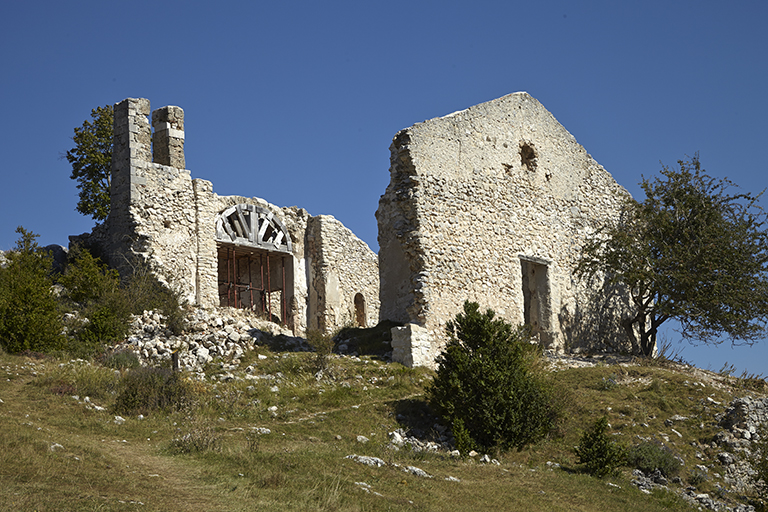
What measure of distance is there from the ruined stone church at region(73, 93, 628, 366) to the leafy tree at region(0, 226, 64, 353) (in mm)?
3779

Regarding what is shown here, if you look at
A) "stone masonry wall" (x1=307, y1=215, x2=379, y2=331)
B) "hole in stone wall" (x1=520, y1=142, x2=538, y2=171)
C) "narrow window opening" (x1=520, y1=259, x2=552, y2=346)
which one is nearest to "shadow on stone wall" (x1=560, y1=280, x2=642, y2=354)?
"narrow window opening" (x1=520, y1=259, x2=552, y2=346)

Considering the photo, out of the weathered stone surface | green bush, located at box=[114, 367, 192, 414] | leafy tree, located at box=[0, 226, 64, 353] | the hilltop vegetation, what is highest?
leafy tree, located at box=[0, 226, 64, 353]

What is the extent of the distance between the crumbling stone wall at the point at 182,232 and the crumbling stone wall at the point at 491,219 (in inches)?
231

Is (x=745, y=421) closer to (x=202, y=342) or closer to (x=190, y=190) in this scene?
(x=202, y=342)

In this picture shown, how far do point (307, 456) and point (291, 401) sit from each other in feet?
12.1

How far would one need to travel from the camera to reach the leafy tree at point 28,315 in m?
14.3

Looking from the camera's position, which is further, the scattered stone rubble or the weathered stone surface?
the weathered stone surface

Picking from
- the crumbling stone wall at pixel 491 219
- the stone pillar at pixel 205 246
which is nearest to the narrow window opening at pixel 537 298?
the crumbling stone wall at pixel 491 219

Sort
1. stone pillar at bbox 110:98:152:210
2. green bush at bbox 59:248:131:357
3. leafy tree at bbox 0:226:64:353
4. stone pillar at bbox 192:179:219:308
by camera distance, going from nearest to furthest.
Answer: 1. leafy tree at bbox 0:226:64:353
2. green bush at bbox 59:248:131:357
3. stone pillar at bbox 110:98:152:210
4. stone pillar at bbox 192:179:219:308

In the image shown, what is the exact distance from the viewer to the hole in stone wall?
65.3ft

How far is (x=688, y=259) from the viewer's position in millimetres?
18781

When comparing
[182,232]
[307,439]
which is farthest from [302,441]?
[182,232]

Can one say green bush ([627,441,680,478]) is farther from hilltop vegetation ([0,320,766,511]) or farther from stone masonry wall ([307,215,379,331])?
stone masonry wall ([307,215,379,331])

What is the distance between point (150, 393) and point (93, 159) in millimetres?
15951
